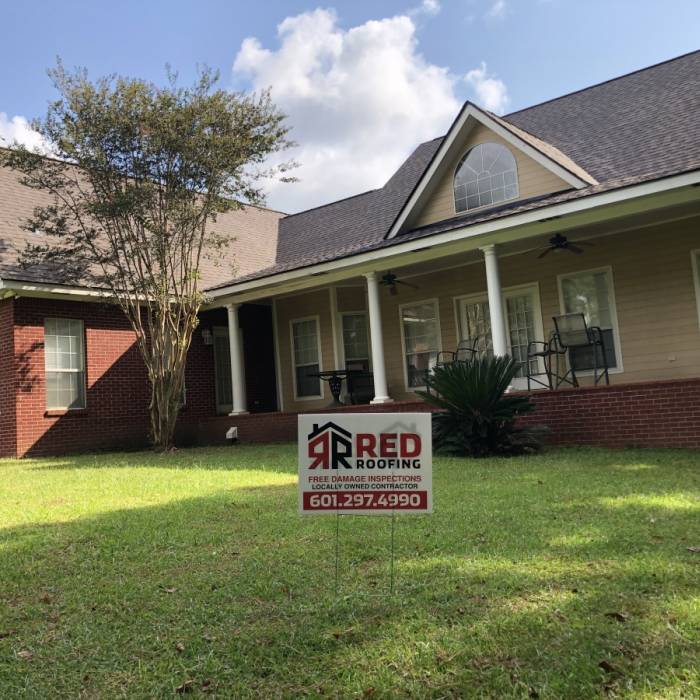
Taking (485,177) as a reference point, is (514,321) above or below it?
below

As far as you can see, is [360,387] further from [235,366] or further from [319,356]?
[235,366]

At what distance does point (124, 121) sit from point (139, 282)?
268 centimetres

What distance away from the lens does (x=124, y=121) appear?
10438mm

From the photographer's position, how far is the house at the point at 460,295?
8.89 metres

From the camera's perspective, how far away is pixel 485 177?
11.2 metres

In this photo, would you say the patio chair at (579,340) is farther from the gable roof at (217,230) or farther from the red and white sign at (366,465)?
the red and white sign at (366,465)

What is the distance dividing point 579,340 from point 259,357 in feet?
25.1

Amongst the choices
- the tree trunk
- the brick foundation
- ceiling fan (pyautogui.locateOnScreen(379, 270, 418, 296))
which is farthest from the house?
the tree trunk

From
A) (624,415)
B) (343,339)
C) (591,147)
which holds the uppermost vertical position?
(591,147)

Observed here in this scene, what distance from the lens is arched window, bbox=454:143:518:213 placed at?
10969mm

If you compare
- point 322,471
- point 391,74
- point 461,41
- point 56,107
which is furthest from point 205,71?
point 322,471

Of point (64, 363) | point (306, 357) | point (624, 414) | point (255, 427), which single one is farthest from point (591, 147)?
point (64, 363)

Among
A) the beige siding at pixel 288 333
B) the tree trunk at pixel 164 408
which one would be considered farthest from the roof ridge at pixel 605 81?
the tree trunk at pixel 164 408

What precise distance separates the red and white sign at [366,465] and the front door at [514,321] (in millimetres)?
8399
